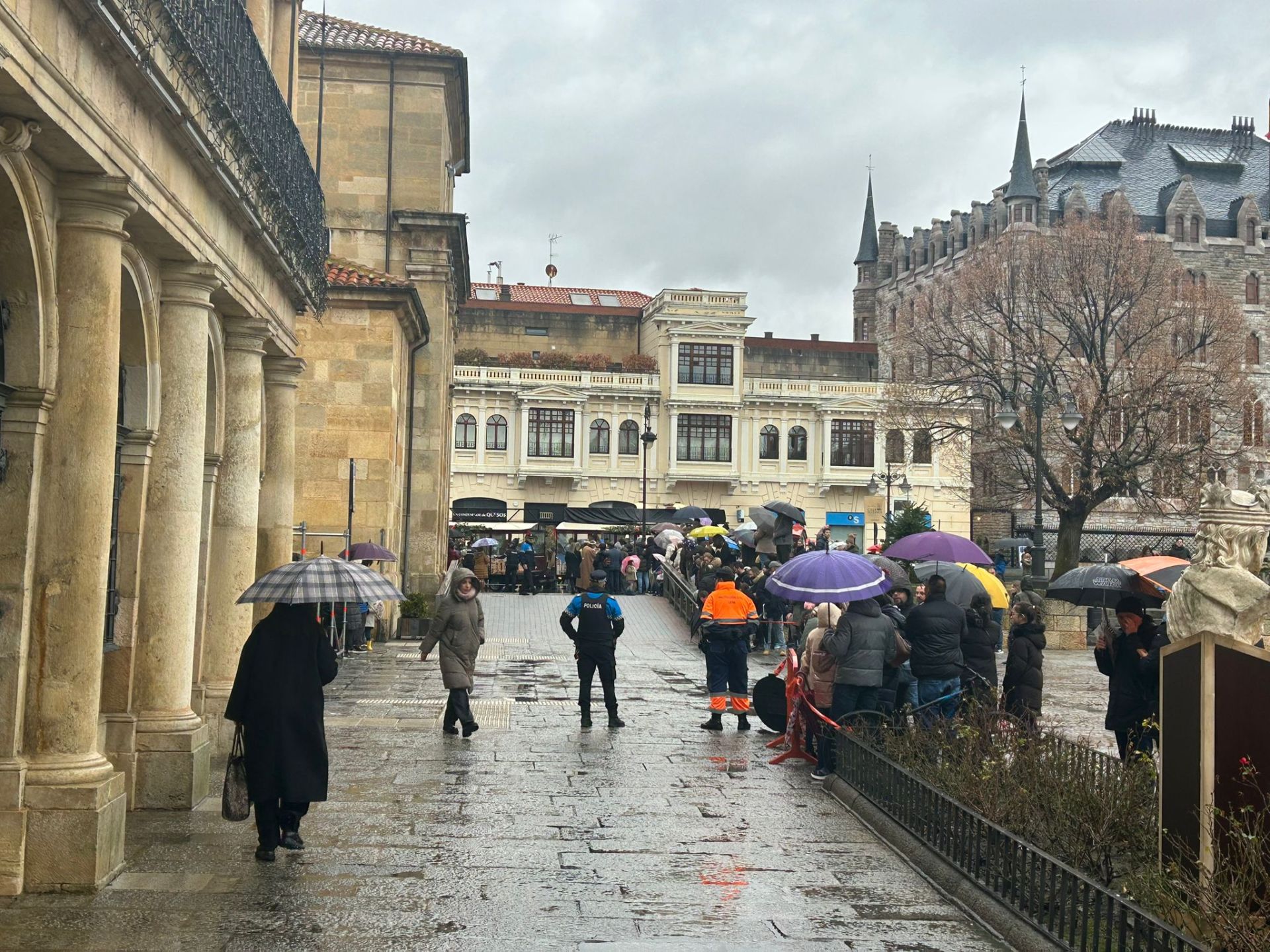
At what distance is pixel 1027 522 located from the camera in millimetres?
75375

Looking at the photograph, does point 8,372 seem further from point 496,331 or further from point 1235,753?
point 496,331

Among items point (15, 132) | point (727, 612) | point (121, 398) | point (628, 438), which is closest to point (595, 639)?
point (727, 612)

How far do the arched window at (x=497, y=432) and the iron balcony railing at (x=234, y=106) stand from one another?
5312 centimetres

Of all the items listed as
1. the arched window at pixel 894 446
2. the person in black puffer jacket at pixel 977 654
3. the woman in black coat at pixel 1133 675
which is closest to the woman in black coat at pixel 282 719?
the woman in black coat at pixel 1133 675

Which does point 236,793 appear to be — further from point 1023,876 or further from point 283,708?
point 1023,876

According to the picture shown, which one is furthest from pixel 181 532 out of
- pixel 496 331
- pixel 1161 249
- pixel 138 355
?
pixel 496 331

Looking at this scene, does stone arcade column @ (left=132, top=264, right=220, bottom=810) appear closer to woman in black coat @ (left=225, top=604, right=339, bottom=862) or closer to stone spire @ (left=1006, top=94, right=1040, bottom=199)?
woman in black coat @ (left=225, top=604, right=339, bottom=862)

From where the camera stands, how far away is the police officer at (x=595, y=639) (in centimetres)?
1606

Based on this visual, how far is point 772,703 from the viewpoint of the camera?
15.5m

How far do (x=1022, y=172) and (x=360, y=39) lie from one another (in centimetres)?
6232

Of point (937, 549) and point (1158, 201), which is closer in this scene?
point (937, 549)

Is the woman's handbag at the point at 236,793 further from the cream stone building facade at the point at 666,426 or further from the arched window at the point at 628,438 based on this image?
the arched window at the point at 628,438

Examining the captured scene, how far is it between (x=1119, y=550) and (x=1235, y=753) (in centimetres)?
4453

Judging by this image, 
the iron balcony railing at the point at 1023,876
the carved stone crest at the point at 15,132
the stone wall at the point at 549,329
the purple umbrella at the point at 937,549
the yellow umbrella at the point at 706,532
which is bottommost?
the iron balcony railing at the point at 1023,876
